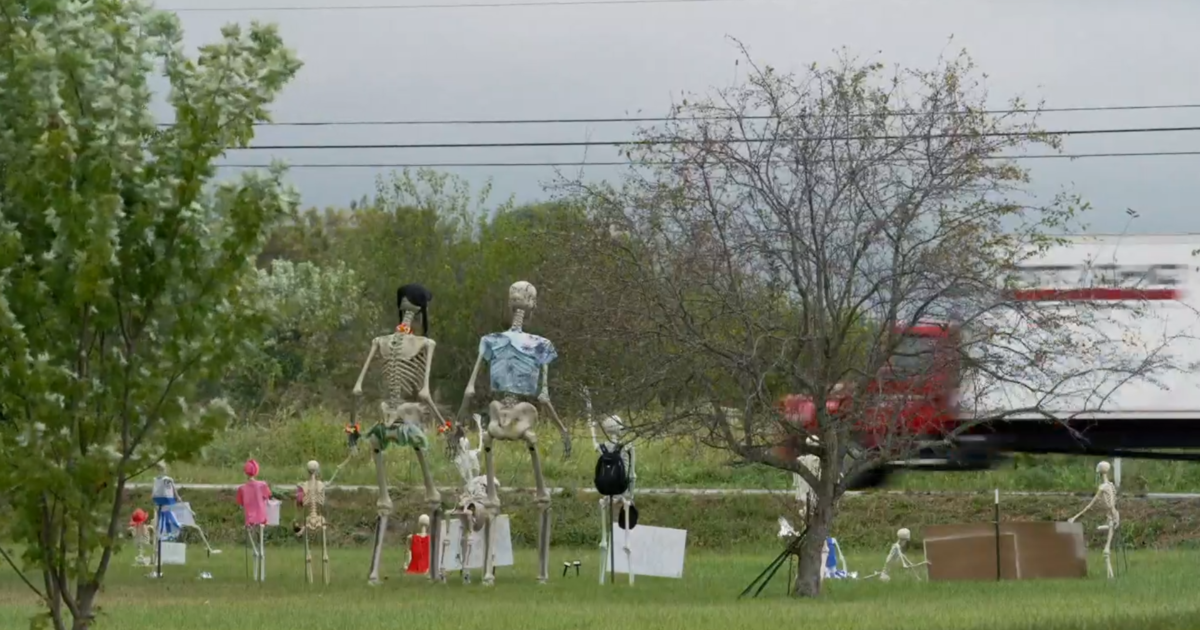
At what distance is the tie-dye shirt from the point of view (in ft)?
60.5

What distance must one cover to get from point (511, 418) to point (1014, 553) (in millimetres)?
5600

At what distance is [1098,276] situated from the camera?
78.5 feet

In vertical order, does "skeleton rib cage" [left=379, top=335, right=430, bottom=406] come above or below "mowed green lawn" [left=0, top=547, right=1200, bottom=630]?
above

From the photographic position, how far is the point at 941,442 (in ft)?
57.0

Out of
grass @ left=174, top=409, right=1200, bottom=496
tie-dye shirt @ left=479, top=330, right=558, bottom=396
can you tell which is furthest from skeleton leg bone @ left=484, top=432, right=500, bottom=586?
grass @ left=174, top=409, right=1200, bottom=496

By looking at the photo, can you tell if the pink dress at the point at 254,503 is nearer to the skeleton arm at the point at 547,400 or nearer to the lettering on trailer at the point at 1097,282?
the skeleton arm at the point at 547,400

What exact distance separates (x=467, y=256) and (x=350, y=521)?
18.3 m

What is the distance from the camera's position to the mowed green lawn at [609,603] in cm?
1379

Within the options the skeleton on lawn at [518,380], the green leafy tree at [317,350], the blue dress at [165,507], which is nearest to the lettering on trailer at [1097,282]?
the skeleton on lawn at [518,380]

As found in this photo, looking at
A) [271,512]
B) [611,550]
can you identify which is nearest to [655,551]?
[611,550]

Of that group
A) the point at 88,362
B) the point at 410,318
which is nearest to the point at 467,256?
the point at 410,318

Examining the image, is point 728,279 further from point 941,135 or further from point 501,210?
point 501,210

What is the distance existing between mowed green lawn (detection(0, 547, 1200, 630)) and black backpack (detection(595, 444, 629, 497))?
0.98 m

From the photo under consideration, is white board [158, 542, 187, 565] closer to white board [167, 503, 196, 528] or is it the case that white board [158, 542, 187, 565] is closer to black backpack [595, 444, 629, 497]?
white board [167, 503, 196, 528]
